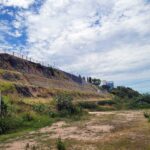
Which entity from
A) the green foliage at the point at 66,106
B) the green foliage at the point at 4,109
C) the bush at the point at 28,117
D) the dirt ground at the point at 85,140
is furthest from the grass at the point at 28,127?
the green foliage at the point at 66,106

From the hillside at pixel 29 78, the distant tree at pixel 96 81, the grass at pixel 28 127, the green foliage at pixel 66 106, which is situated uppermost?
the distant tree at pixel 96 81

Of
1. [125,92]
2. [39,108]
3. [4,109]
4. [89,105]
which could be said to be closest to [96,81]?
[125,92]

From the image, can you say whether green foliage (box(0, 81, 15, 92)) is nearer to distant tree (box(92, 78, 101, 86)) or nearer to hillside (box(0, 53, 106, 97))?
hillside (box(0, 53, 106, 97))

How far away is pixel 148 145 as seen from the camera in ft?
71.1

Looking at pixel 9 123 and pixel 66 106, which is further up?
pixel 66 106

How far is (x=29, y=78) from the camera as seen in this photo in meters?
68.9

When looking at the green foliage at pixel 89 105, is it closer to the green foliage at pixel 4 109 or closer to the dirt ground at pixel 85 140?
the green foliage at pixel 4 109

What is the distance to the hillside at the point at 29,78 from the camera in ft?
184

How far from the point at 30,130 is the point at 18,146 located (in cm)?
818

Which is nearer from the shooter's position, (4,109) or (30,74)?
(4,109)

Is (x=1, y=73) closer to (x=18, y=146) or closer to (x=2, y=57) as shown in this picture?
(x=2, y=57)

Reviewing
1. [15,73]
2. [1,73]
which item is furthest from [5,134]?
[15,73]

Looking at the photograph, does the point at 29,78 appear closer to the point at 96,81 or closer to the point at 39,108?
the point at 39,108

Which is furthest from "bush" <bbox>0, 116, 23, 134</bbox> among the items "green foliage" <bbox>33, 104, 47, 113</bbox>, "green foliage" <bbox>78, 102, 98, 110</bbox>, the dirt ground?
"green foliage" <bbox>78, 102, 98, 110</bbox>
